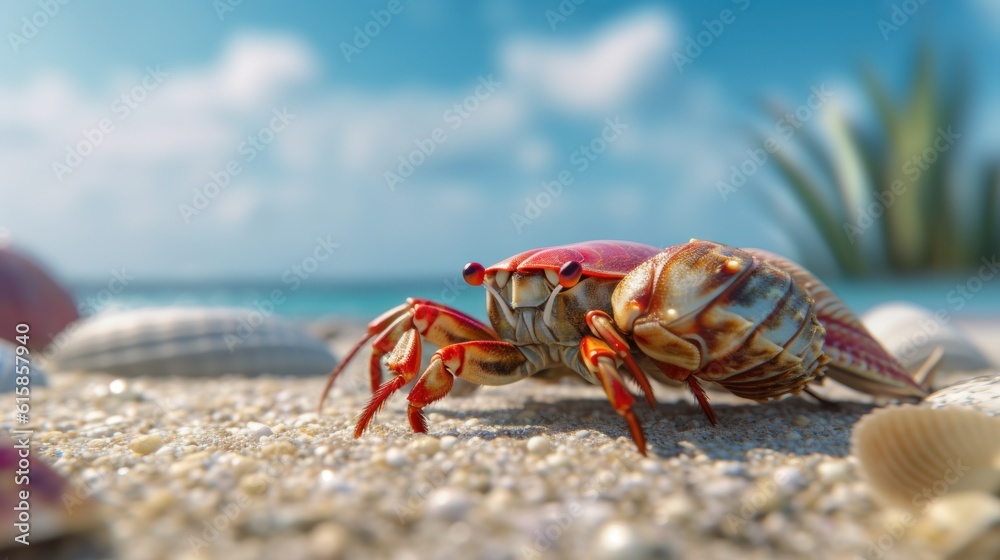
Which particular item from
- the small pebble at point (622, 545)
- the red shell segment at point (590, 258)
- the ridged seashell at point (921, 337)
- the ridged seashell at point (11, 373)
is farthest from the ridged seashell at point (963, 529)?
the ridged seashell at point (11, 373)

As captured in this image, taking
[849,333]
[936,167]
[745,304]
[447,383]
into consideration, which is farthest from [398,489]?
[936,167]

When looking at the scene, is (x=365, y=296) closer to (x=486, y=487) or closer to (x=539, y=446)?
(x=539, y=446)

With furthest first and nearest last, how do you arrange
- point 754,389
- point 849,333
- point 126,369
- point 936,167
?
point 936,167 < point 126,369 < point 849,333 < point 754,389

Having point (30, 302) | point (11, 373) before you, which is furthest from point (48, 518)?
point (30, 302)

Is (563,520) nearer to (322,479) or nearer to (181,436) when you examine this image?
(322,479)

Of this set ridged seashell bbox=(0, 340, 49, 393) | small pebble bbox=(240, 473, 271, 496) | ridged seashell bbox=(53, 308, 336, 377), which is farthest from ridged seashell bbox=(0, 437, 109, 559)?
ridged seashell bbox=(53, 308, 336, 377)

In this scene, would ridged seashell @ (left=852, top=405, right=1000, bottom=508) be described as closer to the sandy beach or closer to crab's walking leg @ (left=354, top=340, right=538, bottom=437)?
the sandy beach

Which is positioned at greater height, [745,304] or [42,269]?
[745,304]
